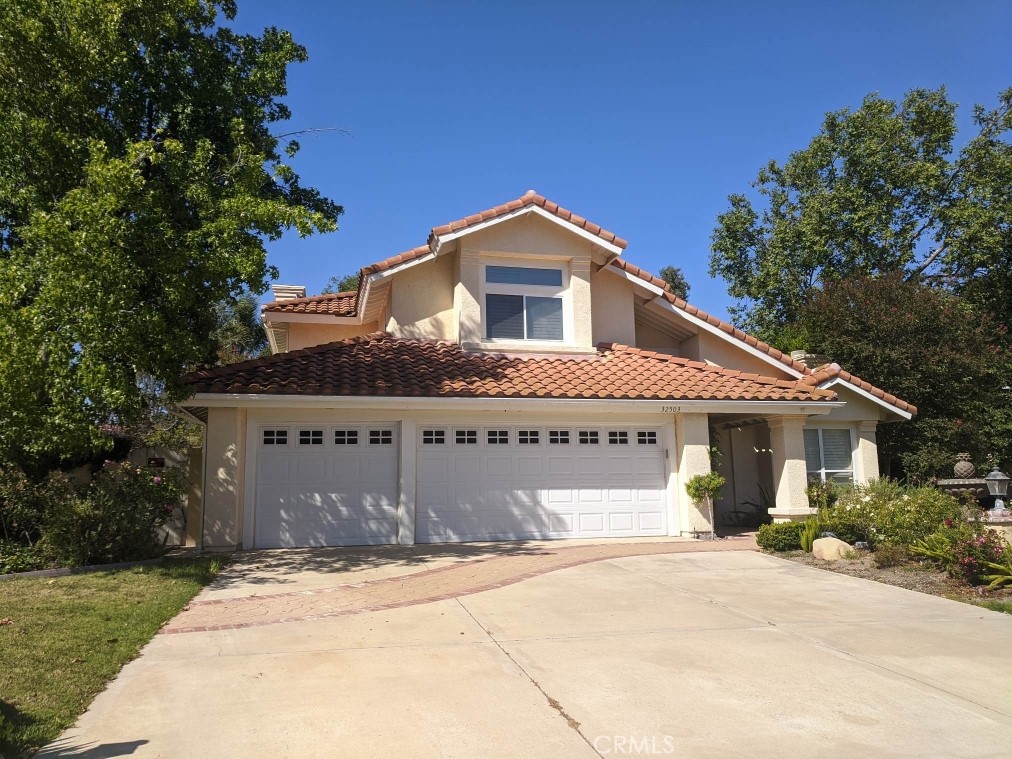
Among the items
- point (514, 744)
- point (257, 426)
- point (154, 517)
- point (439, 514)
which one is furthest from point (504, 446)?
point (514, 744)

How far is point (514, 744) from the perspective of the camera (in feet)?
13.9

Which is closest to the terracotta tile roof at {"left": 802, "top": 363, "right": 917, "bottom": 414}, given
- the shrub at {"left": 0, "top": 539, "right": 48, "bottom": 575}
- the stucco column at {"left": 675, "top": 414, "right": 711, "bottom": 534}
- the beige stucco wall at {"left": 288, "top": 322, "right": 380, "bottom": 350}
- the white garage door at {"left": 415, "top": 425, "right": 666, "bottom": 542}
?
the stucco column at {"left": 675, "top": 414, "right": 711, "bottom": 534}

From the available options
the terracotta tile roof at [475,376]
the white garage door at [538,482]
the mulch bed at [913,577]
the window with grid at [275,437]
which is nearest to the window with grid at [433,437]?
the white garage door at [538,482]

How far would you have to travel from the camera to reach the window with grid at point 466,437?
13586 millimetres

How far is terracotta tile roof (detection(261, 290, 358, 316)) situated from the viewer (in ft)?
Result: 54.1

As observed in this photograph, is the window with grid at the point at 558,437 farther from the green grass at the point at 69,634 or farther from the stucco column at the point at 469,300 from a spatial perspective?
the green grass at the point at 69,634

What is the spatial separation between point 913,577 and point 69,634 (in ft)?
32.8

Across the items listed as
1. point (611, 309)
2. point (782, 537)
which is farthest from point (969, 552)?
point (611, 309)

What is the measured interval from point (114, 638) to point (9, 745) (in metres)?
2.52

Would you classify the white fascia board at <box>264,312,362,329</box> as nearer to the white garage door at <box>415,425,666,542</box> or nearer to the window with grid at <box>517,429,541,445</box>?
the white garage door at <box>415,425,666,542</box>

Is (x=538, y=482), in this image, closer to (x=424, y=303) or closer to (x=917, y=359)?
(x=424, y=303)

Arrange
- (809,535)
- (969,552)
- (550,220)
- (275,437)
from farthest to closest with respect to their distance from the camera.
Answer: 1. (550,220)
2. (275,437)
3. (809,535)
4. (969,552)

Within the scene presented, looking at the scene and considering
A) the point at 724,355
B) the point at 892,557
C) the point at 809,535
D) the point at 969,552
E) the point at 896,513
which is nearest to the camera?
the point at 969,552

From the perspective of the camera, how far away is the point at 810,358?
18422 mm
